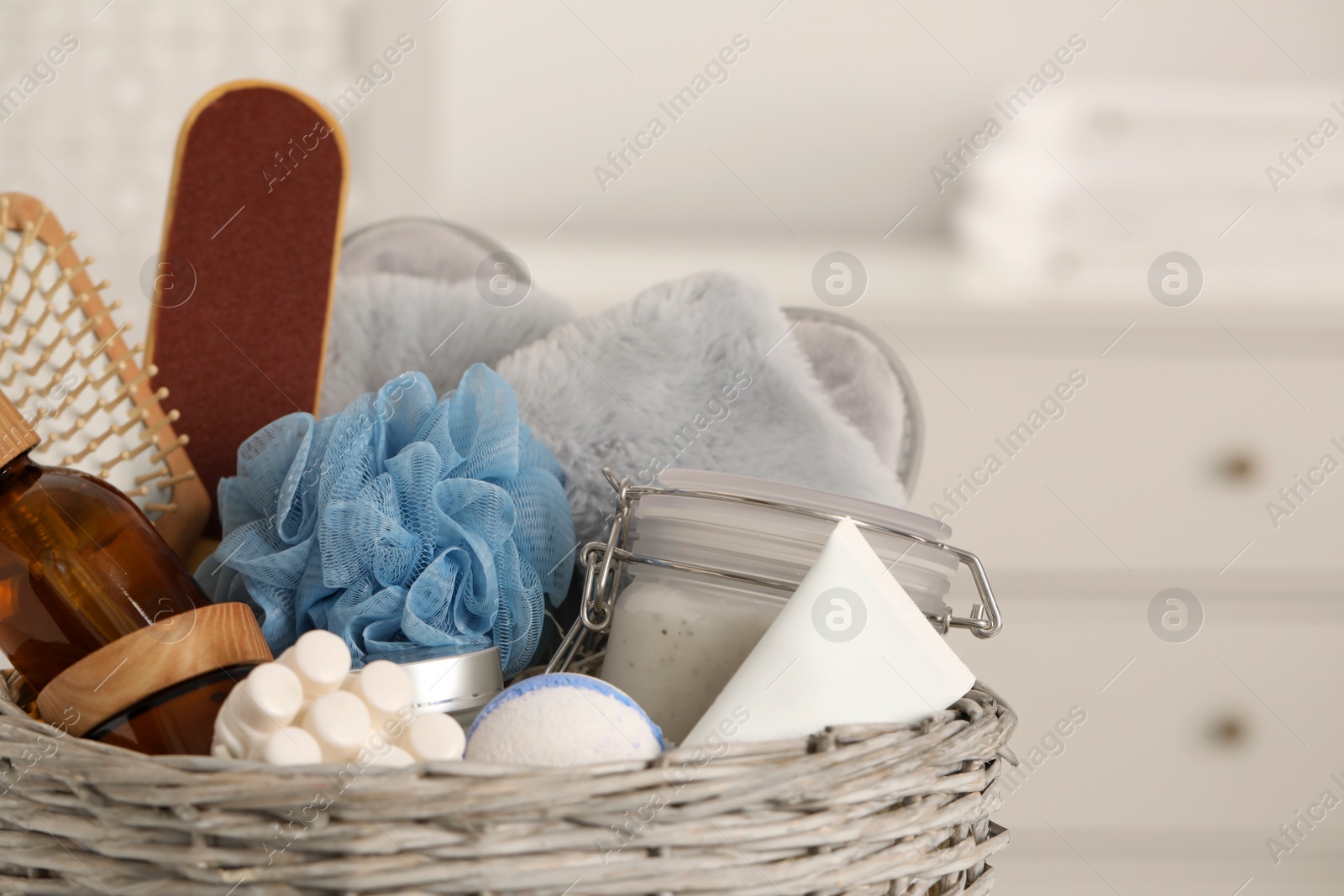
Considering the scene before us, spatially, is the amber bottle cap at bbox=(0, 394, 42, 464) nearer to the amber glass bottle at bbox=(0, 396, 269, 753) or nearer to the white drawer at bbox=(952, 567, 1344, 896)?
the amber glass bottle at bbox=(0, 396, 269, 753)

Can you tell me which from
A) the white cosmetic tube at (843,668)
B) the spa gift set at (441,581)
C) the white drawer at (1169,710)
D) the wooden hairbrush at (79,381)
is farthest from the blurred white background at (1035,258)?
the white cosmetic tube at (843,668)

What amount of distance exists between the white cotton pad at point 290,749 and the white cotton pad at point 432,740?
0.03 m

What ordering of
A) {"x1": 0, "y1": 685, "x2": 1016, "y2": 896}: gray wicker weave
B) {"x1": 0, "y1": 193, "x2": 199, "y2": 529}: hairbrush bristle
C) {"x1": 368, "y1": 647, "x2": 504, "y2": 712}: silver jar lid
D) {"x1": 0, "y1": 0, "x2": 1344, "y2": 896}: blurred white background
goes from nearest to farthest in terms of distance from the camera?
1. {"x1": 0, "y1": 685, "x2": 1016, "y2": 896}: gray wicker weave
2. {"x1": 368, "y1": 647, "x2": 504, "y2": 712}: silver jar lid
3. {"x1": 0, "y1": 193, "x2": 199, "y2": 529}: hairbrush bristle
4. {"x1": 0, "y1": 0, "x2": 1344, "y2": 896}: blurred white background

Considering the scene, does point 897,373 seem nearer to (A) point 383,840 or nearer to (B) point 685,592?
(B) point 685,592

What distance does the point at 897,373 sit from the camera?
593 mm

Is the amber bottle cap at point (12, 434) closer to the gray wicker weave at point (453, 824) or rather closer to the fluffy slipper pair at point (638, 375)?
the gray wicker weave at point (453, 824)

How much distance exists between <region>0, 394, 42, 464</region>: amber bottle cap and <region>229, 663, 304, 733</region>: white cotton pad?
0.41ft

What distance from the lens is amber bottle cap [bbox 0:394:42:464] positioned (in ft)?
1.14

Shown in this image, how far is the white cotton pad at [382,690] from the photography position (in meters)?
0.31

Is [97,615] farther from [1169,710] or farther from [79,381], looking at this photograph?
[1169,710]

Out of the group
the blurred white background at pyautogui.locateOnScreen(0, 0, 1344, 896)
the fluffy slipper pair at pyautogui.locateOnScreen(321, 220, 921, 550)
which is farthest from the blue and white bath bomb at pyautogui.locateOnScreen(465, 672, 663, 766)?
the blurred white background at pyautogui.locateOnScreen(0, 0, 1344, 896)

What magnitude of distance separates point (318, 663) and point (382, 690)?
2 cm

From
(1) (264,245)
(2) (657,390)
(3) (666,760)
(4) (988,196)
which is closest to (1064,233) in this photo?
(4) (988,196)

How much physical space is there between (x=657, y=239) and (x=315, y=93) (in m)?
0.36
